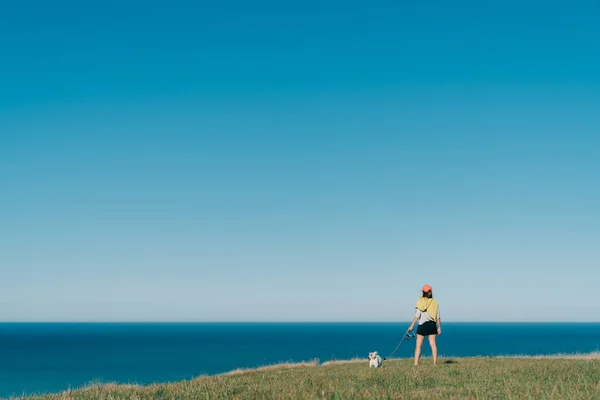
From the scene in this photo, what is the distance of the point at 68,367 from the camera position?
9794cm

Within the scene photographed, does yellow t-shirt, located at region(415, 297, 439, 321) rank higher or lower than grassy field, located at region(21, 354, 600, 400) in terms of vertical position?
higher

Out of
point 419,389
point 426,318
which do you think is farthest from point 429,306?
point 419,389

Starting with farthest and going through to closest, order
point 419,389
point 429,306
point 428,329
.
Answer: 1. point 429,306
2. point 428,329
3. point 419,389

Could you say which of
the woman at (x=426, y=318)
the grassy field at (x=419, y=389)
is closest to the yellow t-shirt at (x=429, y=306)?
the woman at (x=426, y=318)

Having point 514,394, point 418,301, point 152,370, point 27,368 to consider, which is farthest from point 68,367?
point 514,394

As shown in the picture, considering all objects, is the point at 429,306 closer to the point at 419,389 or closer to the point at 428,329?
the point at 428,329

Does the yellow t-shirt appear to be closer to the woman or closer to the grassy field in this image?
the woman

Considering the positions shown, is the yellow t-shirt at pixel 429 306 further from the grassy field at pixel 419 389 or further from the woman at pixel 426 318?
the grassy field at pixel 419 389

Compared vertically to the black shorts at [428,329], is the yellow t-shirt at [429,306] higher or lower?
higher

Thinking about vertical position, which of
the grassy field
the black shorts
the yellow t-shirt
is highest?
the yellow t-shirt

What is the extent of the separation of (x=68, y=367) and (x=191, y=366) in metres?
24.7

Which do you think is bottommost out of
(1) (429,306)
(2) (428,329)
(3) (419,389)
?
(3) (419,389)

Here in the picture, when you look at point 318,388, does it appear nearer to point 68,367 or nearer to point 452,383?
point 452,383

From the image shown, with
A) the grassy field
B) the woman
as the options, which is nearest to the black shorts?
the woman
